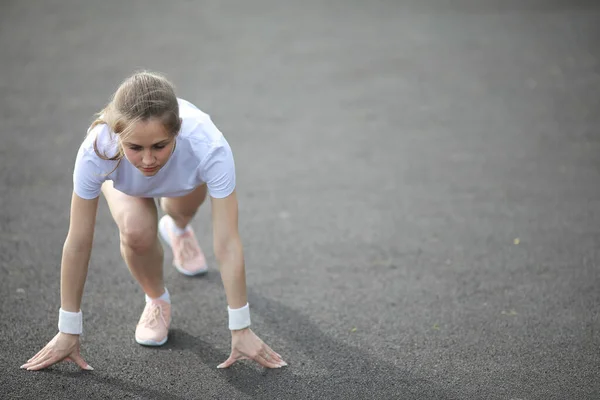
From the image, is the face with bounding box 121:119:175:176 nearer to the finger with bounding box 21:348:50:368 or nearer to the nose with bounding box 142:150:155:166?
the nose with bounding box 142:150:155:166

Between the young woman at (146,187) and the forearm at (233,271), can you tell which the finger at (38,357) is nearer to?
the young woman at (146,187)

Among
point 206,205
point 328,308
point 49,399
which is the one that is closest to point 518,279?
point 328,308

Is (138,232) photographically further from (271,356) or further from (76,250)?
(271,356)

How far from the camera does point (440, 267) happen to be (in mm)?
4207

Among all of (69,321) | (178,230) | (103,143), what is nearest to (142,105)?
(103,143)

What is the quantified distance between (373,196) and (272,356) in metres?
2.02

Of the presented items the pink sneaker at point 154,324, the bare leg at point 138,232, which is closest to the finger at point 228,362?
the pink sneaker at point 154,324

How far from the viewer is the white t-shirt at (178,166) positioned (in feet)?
9.82

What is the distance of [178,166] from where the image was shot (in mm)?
3146

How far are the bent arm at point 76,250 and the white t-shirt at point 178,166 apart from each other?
6 cm

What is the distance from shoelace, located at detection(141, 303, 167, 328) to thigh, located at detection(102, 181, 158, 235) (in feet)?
1.32

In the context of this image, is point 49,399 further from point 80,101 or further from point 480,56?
point 480,56

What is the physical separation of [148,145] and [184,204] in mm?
939

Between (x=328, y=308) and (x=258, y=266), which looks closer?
(x=328, y=308)
